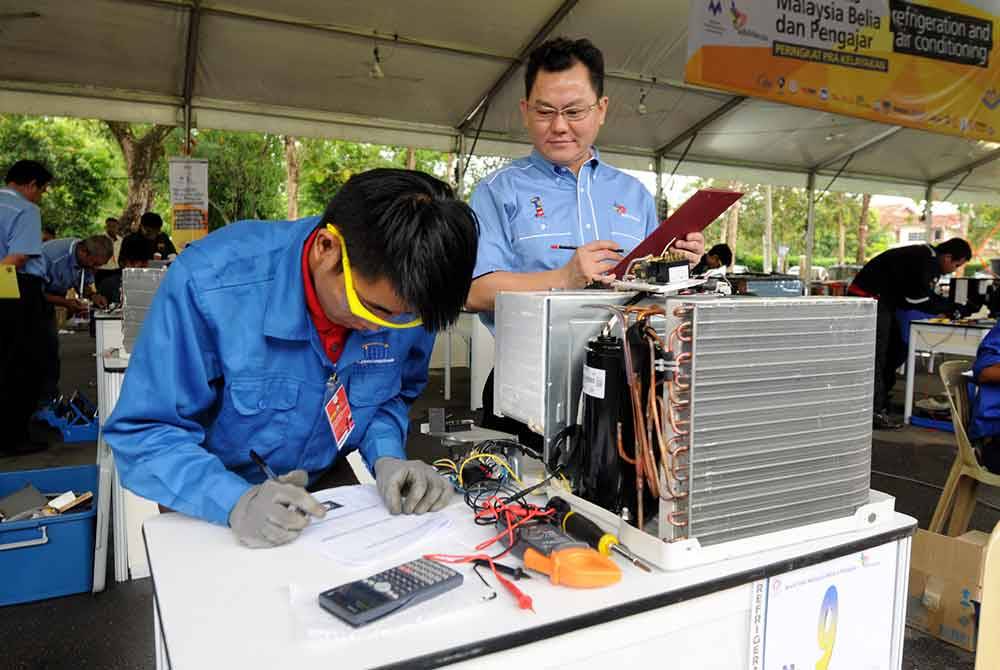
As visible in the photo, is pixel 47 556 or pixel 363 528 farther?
pixel 47 556

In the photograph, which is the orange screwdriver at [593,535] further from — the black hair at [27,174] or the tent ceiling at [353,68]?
the tent ceiling at [353,68]

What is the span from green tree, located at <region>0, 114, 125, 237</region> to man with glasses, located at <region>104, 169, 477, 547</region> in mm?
15230

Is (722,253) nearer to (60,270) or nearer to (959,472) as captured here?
(959,472)

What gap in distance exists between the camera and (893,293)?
479 cm

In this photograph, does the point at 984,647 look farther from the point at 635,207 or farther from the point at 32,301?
the point at 32,301

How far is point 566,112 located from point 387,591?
112 cm

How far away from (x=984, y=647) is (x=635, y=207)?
1092mm

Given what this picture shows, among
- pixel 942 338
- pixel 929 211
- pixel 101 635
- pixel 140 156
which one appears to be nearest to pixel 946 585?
pixel 101 635

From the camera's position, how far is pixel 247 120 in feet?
19.9

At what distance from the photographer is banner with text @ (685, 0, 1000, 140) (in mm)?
3832

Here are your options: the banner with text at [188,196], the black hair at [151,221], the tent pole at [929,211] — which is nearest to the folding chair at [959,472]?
the black hair at [151,221]

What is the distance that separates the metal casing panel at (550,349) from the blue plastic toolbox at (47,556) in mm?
1809

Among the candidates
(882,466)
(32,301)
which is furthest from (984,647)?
(32,301)

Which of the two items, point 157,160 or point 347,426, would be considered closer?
point 347,426
